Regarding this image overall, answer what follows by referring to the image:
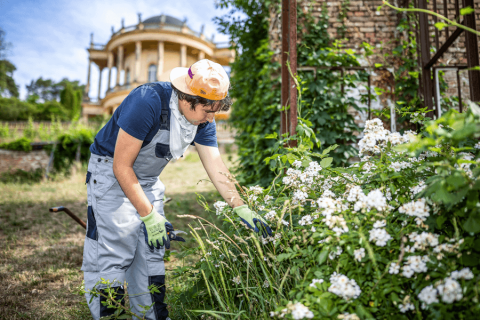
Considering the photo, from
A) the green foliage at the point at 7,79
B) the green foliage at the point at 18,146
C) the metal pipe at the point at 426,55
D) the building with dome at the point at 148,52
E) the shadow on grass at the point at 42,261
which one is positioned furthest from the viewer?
the green foliage at the point at 7,79

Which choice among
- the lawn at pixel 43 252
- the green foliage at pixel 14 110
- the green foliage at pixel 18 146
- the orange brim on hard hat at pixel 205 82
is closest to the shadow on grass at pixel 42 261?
the lawn at pixel 43 252

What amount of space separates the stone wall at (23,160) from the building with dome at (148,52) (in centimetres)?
1458

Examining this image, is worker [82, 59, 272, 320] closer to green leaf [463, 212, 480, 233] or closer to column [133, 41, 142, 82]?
green leaf [463, 212, 480, 233]

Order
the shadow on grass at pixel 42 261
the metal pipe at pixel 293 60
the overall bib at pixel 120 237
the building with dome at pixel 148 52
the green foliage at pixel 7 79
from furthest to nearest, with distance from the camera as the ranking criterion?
the green foliage at pixel 7 79 → the building with dome at pixel 148 52 → the metal pipe at pixel 293 60 → the shadow on grass at pixel 42 261 → the overall bib at pixel 120 237

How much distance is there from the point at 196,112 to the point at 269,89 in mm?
2756

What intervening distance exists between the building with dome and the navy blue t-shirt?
77.4 feet

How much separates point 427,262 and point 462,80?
4.60 meters

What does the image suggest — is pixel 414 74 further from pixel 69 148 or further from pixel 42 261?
pixel 69 148

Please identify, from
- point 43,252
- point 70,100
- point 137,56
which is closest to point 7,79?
point 70,100

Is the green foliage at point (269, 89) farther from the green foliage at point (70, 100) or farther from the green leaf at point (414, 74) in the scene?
the green foliage at point (70, 100)

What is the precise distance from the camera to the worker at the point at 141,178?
1.67 meters

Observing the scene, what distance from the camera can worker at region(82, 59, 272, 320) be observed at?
65.6 inches

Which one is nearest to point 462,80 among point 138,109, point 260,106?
point 260,106

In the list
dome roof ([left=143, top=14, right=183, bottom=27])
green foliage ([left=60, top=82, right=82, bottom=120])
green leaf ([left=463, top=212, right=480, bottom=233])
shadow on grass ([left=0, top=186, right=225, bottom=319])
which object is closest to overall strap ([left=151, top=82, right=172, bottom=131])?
shadow on grass ([left=0, top=186, right=225, bottom=319])
